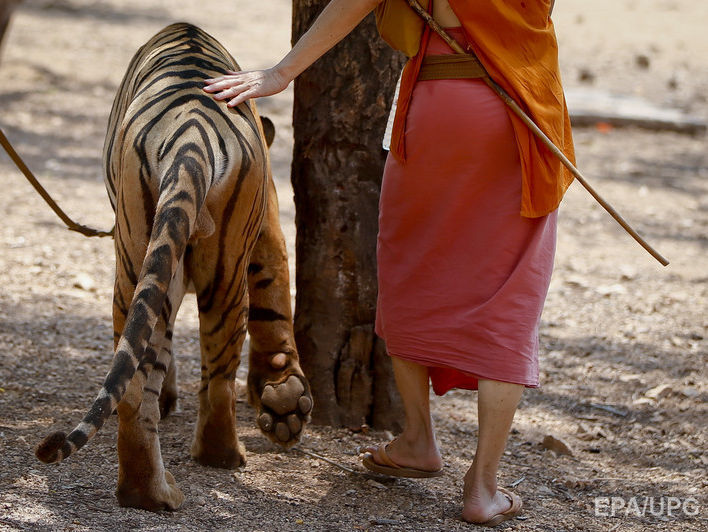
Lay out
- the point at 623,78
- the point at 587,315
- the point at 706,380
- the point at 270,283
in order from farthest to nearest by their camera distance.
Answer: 1. the point at 623,78
2. the point at 587,315
3. the point at 706,380
4. the point at 270,283

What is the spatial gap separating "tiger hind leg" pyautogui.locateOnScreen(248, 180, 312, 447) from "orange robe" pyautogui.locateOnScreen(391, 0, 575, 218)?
1.09 metres

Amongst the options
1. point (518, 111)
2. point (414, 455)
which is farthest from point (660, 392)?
point (518, 111)

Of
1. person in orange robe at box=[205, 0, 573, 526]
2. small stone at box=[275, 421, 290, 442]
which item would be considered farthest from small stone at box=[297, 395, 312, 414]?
person in orange robe at box=[205, 0, 573, 526]

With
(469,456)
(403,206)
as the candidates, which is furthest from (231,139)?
(469,456)

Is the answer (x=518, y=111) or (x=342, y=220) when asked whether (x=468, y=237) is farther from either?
(x=342, y=220)

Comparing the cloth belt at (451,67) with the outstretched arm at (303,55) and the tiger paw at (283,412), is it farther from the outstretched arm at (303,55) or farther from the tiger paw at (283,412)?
the tiger paw at (283,412)

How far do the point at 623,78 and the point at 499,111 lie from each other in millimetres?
10712

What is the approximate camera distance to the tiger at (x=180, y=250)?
10.5 ft

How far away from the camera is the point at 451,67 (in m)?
3.56

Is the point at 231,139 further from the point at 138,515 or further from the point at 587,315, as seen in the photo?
the point at 587,315

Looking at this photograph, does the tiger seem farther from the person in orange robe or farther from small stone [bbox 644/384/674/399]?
small stone [bbox 644/384/674/399]

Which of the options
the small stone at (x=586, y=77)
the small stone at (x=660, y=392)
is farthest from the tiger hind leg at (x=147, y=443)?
the small stone at (x=586, y=77)

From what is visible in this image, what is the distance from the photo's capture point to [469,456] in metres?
4.45

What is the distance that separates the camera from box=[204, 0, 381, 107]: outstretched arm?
3.51 m
